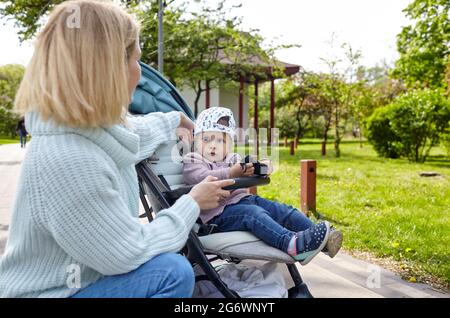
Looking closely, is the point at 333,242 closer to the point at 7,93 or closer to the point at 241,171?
the point at 241,171

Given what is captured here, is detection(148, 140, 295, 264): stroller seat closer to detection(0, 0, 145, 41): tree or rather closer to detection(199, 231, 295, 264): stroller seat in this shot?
detection(199, 231, 295, 264): stroller seat

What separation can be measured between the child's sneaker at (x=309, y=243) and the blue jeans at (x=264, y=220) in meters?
0.05

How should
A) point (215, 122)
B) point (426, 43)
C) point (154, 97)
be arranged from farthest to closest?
point (426, 43), point (154, 97), point (215, 122)

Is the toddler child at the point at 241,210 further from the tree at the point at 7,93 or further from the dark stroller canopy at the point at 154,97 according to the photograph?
the tree at the point at 7,93

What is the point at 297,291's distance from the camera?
266cm

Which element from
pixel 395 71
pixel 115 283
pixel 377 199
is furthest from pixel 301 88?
pixel 115 283

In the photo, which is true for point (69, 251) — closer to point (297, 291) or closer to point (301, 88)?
point (297, 291)

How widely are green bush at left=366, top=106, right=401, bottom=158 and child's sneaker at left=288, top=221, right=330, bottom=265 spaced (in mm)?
12337

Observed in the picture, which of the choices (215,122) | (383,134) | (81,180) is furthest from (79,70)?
(383,134)

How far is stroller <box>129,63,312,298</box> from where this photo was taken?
7.43 ft

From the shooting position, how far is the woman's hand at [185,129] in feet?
9.70

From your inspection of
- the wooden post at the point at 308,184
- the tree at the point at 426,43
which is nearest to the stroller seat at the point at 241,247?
the wooden post at the point at 308,184

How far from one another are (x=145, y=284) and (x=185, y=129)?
1494 millimetres

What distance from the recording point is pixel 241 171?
2.73m
